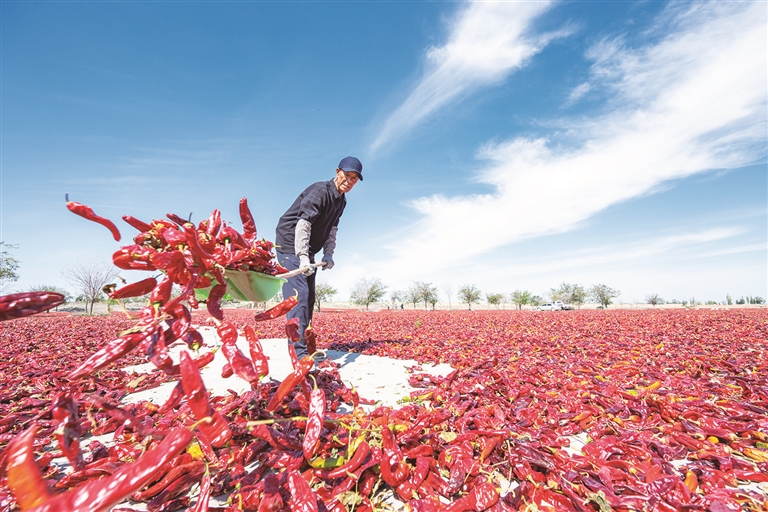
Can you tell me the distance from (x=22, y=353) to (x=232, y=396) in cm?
762

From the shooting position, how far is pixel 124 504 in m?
2.20

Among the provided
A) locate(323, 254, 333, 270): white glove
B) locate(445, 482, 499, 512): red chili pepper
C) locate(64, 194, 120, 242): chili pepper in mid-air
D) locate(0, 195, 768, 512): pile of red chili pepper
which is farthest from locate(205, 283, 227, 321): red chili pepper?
locate(323, 254, 333, 270): white glove

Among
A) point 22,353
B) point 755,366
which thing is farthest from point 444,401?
point 22,353

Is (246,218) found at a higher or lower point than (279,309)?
higher

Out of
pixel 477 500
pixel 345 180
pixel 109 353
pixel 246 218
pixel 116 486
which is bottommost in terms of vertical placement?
pixel 477 500

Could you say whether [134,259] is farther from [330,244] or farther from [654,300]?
[654,300]

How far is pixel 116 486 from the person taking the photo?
1.18 metres

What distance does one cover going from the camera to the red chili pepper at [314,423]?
2.10m

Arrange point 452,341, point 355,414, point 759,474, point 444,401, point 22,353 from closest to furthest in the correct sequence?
point 759,474 < point 355,414 < point 444,401 < point 22,353 < point 452,341

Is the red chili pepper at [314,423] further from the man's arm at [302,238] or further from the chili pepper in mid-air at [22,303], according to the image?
the man's arm at [302,238]

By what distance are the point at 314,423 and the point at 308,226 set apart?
3.25m

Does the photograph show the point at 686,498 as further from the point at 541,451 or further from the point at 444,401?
the point at 444,401

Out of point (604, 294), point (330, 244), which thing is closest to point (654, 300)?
point (604, 294)

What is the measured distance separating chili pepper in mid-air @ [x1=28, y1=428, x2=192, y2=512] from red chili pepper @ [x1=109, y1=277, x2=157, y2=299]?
4.16 ft
